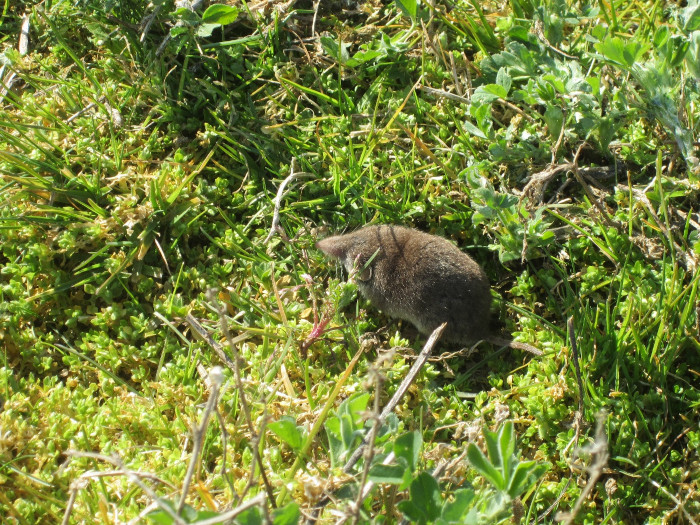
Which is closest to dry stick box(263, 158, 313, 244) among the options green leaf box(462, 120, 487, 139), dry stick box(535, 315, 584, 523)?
green leaf box(462, 120, 487, 139)

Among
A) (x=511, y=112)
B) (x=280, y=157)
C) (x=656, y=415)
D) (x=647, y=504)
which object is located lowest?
(x=647, y=504)

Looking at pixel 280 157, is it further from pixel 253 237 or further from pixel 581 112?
pixel 581 112

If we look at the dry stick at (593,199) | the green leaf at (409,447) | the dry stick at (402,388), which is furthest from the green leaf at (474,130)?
the green leaf at (409,447)

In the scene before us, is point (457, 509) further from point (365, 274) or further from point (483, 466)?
point (365, 274)

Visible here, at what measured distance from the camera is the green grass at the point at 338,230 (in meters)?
3.13

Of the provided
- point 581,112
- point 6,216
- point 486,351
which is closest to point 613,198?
point 581,112

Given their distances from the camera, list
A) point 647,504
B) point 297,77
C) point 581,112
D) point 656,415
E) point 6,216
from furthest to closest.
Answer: point 297,77 < point 6,216 < point 581,112 < point 656,415 < point 647,504

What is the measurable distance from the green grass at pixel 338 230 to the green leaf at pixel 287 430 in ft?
0.07

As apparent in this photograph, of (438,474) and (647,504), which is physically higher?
(438,474)

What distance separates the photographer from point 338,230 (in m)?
4.48

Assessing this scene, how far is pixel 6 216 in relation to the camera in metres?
4.16

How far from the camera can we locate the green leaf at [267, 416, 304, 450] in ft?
8.46

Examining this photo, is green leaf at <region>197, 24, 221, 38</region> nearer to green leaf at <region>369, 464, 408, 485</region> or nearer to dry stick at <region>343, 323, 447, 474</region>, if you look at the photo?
dry stick at <region>343, 323, 447, 474</region>

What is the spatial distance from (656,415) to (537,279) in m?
1.04
